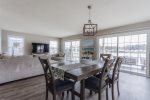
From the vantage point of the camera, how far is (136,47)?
168 inches

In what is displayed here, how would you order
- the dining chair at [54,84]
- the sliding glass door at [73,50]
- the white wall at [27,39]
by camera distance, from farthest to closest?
the sliding glass door at [73,50] → the white wall at [27,39] → the dining chair at [54,84]

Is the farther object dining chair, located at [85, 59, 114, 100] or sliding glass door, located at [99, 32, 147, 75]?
sliding glass door, located at [99, 32, 147, 75]

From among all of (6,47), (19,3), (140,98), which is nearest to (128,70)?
(140,98)

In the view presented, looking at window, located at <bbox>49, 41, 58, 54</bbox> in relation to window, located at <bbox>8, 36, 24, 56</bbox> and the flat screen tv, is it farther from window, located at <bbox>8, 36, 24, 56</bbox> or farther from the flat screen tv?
window, located at <bbox>8, 36, 24, 56</bbox>

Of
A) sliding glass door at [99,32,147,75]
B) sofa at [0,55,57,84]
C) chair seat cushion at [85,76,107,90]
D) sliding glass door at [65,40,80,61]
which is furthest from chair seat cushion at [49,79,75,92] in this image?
sliding glass door at [65,40,80,61]

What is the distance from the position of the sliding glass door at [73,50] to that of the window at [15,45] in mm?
3567

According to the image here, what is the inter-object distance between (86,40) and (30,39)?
4257 mm

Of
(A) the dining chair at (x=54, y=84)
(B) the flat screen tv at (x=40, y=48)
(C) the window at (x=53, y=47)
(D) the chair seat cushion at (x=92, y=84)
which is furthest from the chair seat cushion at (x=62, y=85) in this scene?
(C) the window at (x=53, y=47)

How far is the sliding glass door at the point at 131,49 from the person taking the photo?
4074mm

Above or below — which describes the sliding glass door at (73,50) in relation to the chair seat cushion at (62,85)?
above

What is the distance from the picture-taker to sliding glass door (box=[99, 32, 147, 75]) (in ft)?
13.4

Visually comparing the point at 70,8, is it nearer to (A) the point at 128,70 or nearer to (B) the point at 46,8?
(B) the point at 46,8

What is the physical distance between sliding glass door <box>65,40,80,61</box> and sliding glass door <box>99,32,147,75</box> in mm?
2668

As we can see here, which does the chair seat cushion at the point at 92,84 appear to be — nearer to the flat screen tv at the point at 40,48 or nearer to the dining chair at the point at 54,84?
the dining chair at the point at 54,84
